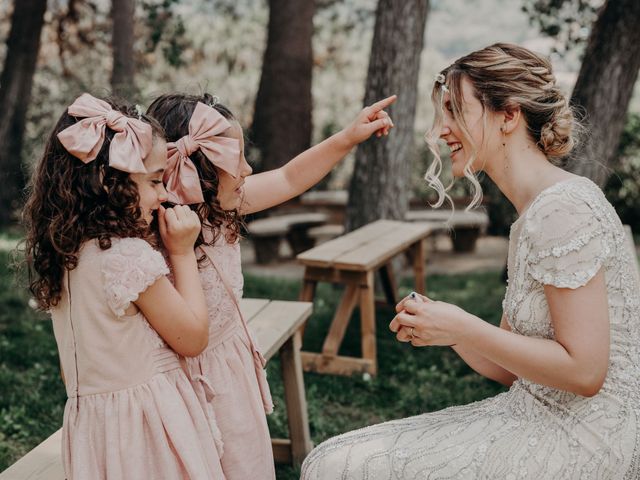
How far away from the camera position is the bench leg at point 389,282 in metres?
6.36

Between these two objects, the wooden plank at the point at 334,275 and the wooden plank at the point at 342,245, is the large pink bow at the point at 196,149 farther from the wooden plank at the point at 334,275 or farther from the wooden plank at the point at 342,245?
the wooden plank at the point at 334,275

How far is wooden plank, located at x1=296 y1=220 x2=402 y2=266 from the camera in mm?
4855

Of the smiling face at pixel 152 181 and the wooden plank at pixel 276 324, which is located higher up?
the smiling face at pixel 152 181

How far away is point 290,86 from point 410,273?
4257mm

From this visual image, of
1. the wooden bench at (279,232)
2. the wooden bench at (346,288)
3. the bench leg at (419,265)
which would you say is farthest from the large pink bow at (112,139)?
the wooden bench at (279,232)

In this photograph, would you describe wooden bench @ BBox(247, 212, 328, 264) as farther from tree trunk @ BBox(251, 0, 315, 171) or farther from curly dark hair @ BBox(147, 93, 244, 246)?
curly dark hair @ BBox(147, 93, 244, 246)

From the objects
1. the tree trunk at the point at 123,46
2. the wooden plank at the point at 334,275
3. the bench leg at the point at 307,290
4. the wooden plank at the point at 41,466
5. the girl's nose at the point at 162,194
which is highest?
the tree trunk at the point at 123,46

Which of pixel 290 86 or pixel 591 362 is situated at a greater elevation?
pixel 290 86

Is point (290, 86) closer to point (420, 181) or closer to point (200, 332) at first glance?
point (420, 181)

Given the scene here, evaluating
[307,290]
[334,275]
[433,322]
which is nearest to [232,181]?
[433,322]

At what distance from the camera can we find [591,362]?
74.0 inches

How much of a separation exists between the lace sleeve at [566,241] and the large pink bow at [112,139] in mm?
1058

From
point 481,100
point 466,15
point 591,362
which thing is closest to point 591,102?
point 481,100

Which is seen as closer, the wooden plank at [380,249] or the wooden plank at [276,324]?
the wooden plank at [276,324]
